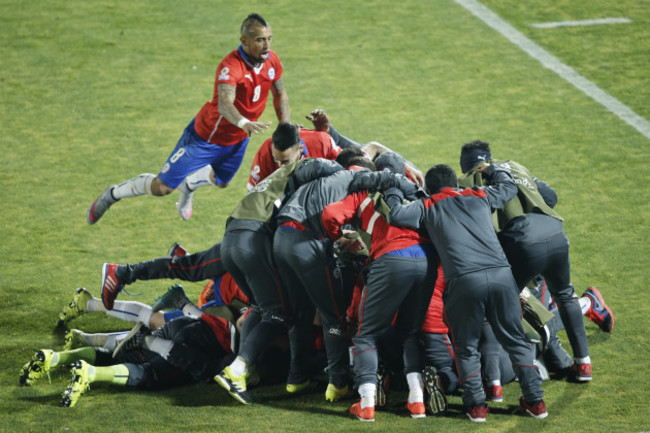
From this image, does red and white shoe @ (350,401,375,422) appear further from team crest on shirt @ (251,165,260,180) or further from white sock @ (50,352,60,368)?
team crest on shirt @ (251,165,260,180)

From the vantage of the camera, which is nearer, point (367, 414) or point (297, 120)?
point (367, 414)

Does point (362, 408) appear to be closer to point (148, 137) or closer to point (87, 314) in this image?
point (87, 314)

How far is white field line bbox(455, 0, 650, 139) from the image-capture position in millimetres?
11305

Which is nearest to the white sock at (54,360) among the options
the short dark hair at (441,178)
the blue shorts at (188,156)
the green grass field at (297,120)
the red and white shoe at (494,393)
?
the green grass field at (297,120)

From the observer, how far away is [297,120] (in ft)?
37.4

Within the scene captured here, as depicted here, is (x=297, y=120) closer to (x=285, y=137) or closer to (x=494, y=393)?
(x=285, y=137)

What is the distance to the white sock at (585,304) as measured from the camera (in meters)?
7.13

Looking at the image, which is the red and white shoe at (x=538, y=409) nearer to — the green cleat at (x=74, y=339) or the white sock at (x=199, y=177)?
the green cleat at (x=74, y=339)

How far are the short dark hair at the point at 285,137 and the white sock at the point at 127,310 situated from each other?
65.4 inches

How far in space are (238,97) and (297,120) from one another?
9.53ft

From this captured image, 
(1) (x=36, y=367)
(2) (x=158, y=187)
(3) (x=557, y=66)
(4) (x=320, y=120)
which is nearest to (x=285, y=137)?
(4) (x=320, y=120)

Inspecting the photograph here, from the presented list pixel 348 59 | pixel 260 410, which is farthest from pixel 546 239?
pixel 348 59

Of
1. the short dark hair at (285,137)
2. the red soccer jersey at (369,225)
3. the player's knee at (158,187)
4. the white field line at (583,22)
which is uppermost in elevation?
the white field line at (583,22)

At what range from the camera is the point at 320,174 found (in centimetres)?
650
